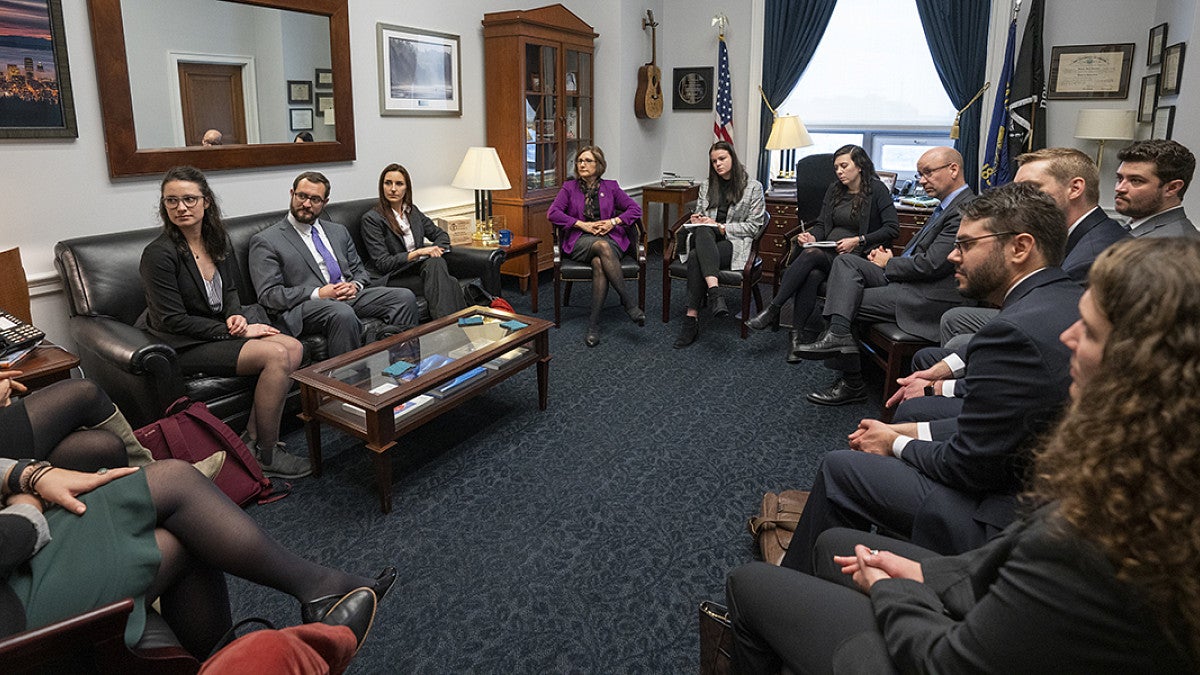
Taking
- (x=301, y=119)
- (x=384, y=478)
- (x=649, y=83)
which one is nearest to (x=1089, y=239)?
(x=384, y=478)

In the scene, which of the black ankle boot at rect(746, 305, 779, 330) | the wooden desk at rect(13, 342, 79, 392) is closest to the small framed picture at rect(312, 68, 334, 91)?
the wooden desk at rect(13, 342, 79, 392)

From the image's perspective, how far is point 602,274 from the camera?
4.48 metres

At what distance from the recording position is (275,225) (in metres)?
3.44

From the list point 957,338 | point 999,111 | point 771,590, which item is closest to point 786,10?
point 999,111

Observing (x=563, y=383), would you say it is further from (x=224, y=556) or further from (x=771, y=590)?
(x=771, y=590)

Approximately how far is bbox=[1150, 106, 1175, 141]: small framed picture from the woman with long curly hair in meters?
4.08

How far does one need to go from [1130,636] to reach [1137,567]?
9 centimetres

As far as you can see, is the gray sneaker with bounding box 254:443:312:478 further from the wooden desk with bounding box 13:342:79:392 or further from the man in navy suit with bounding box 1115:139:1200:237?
the man in navy suit with bounding box 1115:139:1200:237

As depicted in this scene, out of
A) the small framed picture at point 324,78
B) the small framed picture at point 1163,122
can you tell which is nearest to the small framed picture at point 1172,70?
the small framed picture at point 1163,122

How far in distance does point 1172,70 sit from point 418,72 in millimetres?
4486

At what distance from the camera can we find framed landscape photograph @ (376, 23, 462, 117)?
4.42 metres

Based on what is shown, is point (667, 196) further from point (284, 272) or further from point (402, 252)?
point (284, 272)

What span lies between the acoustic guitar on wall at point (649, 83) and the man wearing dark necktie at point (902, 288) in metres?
3.28

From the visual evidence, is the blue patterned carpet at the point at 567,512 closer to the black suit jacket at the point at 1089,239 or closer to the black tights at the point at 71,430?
the black tights at the point at 71,430
